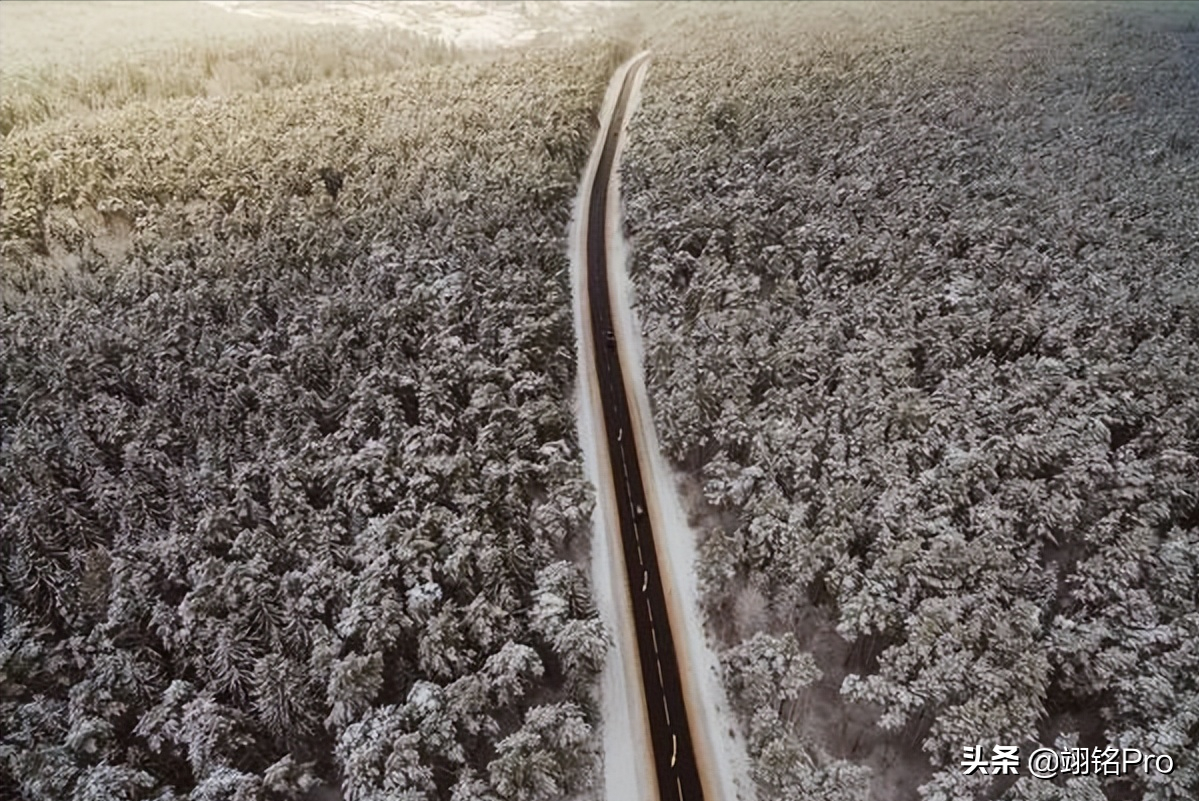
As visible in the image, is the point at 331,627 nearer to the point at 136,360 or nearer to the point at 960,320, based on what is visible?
the point at 136,360

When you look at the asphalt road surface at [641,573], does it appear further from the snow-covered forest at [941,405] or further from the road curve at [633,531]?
the snow-covered forest at [941,405]

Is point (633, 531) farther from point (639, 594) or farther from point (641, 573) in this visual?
point (639, 594)

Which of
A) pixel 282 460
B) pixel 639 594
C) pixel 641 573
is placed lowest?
pixel 639 594

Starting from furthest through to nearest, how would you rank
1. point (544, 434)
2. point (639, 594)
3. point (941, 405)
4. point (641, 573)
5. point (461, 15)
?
1. point (461, 15)
2. point (544, 434)
3. point (941, 405)
4. point (641, 573)
5. point (639, 594)

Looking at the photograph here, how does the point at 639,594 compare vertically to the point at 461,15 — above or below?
below

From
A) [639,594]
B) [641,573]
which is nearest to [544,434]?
[641,573]

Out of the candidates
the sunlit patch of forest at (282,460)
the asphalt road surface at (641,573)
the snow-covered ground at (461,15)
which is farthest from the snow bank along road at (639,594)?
the snow-covered ground at (461,15)
